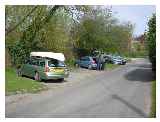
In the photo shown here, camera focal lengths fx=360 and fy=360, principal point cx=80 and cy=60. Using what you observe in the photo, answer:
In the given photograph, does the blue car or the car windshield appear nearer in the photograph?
the car windshield

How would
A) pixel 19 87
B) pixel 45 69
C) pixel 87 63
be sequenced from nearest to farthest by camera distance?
pixel 19 87 < pixel 45 69 < pixel 87 63

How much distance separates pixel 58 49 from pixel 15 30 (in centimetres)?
520

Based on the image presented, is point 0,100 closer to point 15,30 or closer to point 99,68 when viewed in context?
point 15,30

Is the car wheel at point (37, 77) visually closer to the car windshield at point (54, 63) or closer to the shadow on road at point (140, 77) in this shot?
the car windshield at point (54, 63)

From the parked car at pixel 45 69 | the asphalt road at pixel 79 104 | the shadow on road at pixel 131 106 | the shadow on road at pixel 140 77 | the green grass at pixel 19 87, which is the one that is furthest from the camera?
the shadow on road at pixel 140 77

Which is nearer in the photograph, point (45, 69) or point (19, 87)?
point (19, 87)

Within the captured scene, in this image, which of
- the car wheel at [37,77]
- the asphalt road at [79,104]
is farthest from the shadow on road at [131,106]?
the car wheel at [37,77]

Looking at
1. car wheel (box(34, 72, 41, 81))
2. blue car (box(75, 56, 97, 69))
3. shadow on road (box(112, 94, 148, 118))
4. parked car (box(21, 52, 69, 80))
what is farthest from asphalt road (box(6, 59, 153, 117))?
blue car (box(75, 56, 97, 69))

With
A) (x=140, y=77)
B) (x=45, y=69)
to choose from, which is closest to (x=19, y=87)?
(x=45, y=69)

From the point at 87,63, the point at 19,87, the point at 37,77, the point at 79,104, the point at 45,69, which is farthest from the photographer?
the point at 87,63

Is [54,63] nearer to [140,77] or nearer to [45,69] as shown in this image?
[45,69]

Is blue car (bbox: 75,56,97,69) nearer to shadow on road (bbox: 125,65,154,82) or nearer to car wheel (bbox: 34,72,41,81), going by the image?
shadow on road (bbox: 125,65,154,82)

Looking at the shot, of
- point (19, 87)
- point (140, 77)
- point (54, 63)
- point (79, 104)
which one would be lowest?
point (140, 77)

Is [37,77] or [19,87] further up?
[37,77]
